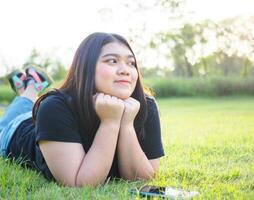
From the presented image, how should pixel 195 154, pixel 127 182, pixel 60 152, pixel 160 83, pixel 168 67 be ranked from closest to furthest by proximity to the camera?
pixel 60 152 → pixel 127 182 → pixel 195 154 → pixel 160 83 → pixel 168 67

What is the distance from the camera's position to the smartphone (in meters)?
2.05

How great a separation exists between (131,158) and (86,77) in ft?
1.68

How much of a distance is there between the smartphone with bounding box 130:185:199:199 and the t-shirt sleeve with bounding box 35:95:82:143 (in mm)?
454

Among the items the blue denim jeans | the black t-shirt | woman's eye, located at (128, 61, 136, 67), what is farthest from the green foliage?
woman's eye, located at (128, 61, 136, 67)

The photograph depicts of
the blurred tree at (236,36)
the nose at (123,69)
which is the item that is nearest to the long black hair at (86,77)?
the nose at (123,69)

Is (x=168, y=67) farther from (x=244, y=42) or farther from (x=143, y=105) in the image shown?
(x=143, y=105)

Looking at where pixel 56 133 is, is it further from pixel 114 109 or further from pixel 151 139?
pixel 151 139

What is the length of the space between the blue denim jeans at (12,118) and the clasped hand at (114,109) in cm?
113

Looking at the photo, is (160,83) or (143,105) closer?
(143,105)

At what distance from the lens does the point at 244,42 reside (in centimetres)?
3181

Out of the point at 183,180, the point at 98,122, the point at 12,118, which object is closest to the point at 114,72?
the point at 98,122

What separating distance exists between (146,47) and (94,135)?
30.4 m

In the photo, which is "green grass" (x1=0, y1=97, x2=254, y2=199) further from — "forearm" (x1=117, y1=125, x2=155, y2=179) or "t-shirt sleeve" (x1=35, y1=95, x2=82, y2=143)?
"t-shirt sleeve" (x1=35, y1=95, x2=82, y2=143)

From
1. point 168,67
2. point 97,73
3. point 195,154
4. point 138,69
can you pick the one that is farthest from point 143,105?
point 168,67
